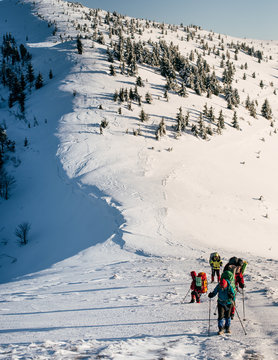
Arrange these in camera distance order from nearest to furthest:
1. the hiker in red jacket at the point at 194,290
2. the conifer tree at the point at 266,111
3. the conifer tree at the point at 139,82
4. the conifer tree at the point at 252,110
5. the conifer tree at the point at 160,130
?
the hiker in red jacket at the point at 194,290 → the conifer tree at the point at 160,130 → the conifer tree at the point at 139,82 → the conifer tree at the point at 252,110 → the conifer tree at the point at 266,111

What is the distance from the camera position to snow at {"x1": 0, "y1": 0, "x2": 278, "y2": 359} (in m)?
6.25

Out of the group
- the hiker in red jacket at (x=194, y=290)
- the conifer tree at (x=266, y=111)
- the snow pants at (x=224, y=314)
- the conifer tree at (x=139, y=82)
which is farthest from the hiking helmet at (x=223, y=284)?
the conifer tree at (x=266, y=111)

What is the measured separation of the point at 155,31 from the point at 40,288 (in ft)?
307

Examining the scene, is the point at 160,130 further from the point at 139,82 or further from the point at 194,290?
the point at 194,290

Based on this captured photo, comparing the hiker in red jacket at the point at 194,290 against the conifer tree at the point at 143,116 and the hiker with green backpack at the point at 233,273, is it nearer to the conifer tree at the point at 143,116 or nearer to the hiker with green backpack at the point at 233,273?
the hiker with green backpack at the point at 233,273

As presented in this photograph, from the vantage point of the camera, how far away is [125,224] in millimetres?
17656

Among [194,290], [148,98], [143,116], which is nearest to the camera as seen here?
[194,290]

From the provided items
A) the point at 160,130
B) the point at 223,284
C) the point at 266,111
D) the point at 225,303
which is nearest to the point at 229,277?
the point at 223,284

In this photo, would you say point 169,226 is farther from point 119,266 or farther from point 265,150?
point 265,150

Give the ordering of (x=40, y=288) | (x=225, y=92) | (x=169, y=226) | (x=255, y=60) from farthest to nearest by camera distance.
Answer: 1. (x=255, y=60)
2. (x=225, y=92)
3. (x=169, y=226)
4. (x=40, y=288)

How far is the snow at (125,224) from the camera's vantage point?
625 cm

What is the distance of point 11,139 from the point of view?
3562cm

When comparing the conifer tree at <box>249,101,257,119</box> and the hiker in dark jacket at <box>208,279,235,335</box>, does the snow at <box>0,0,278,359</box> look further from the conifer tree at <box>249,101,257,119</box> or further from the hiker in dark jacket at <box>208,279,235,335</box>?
the conifer tree at <box>249,101,257,119</box>

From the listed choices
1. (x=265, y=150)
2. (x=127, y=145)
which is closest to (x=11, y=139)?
(x=127, y=145)
